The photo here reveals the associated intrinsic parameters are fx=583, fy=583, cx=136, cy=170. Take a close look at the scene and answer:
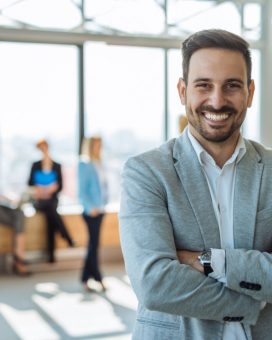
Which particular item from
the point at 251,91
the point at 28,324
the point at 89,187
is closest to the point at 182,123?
the point at 89,187

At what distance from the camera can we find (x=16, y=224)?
743 centimetres

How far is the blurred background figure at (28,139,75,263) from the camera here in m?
7.52

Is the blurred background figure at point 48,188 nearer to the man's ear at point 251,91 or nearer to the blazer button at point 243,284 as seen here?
the man's ear at point 251,91

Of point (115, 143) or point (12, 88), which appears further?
point (115, 143)

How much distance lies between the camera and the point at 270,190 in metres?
1.78

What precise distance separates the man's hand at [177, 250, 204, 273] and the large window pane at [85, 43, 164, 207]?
6.68 m

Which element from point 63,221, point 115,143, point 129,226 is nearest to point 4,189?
point 63,221

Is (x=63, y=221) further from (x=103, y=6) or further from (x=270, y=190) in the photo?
(x=270, y=190)

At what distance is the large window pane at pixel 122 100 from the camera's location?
8.33 m

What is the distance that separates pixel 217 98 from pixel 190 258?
47cm

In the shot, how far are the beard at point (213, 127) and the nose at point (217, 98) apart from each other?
1 centimetres

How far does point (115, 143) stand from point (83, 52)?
4.57ft

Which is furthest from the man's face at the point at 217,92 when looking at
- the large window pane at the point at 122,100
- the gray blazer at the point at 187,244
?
the large window pane at the point at 122,100

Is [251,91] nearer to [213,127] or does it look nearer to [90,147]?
[213,127]
